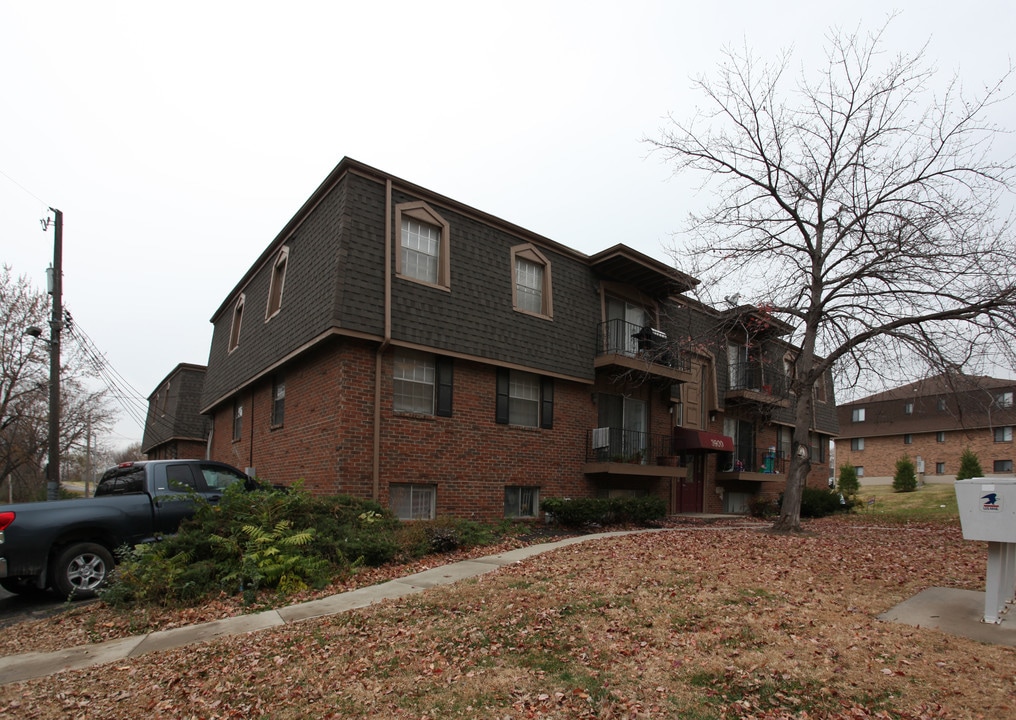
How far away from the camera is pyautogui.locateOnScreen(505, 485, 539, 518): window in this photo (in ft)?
49.4

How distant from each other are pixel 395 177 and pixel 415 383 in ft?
14.2

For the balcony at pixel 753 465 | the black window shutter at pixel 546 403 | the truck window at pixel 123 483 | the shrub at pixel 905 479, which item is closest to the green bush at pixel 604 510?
the black window shutter at pixel 546 403

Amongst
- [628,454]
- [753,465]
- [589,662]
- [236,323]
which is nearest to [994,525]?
[589,662]

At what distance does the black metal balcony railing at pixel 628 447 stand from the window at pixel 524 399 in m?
1.53

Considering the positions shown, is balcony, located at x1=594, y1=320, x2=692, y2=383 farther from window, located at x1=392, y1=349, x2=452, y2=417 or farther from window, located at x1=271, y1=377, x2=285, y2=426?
window, located at x1=271, y1=377, x2=285, y2=426

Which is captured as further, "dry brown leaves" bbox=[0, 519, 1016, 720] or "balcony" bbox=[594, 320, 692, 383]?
"balcony" bbox=[594, 320, 692, 383]

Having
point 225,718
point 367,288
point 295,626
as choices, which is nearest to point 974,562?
point 295,626

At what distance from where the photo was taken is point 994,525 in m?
6.02

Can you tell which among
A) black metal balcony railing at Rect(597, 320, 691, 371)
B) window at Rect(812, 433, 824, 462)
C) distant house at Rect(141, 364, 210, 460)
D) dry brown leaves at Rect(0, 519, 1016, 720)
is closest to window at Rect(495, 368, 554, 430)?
black metal balcony railing at Rect(597, 320, 691, 371)

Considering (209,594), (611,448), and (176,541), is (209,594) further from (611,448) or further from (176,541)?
(611,448)

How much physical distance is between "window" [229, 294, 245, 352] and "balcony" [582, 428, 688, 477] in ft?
38.4

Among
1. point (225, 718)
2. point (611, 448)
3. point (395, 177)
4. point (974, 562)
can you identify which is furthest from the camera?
point (611, 448)

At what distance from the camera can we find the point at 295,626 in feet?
22.2

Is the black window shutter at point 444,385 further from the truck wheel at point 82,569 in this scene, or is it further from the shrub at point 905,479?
the shrub at point 905,479
